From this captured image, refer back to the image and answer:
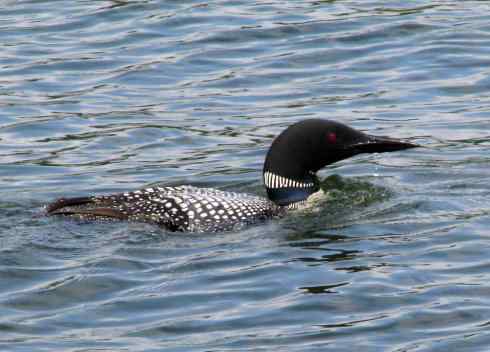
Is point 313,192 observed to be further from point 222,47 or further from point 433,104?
point 222,47

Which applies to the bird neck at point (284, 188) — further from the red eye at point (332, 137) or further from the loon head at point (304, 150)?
the red eye at point (332, 137)

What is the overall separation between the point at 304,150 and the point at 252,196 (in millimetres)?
469

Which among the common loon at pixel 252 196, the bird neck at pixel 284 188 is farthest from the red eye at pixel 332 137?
the bird neck at pixel 284 188

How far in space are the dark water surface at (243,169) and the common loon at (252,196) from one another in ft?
0.39

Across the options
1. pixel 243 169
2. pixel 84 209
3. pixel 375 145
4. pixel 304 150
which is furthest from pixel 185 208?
pixel 243 169

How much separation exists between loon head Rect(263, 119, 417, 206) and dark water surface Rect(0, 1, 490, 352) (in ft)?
0.77

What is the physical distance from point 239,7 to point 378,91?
3.33 meters

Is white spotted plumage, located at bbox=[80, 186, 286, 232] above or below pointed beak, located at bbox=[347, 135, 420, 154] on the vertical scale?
below

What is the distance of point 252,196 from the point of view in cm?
928

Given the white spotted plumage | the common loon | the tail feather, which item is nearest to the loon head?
the common loon

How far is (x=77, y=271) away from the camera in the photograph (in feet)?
25.3

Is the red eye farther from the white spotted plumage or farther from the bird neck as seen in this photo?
the white spotted plumage

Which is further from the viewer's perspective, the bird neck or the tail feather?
the bird neck

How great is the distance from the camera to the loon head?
A: 9344 mm
